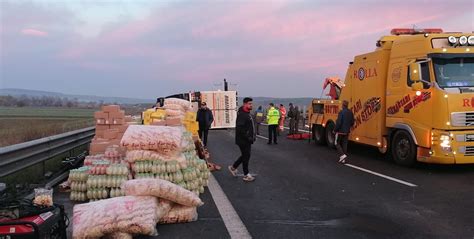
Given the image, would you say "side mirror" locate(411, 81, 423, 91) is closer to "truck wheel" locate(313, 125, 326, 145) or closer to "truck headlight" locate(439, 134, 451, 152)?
"truck headlight" locate(439, 134, 451, 152)

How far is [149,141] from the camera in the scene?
8445mm

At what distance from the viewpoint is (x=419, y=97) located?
38.2 ft

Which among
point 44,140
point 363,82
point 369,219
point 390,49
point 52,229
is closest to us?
point 52,229

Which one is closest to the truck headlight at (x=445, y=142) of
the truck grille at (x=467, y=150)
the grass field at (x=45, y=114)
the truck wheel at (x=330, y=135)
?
the truck grille at (x=467, y=150)

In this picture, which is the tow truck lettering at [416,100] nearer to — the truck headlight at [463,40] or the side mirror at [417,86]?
the side mirror at [417,86]

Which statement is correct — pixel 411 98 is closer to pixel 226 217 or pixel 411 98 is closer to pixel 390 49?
pixel 390 49

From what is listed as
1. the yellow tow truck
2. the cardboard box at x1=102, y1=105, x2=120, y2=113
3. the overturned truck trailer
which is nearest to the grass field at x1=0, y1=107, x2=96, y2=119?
the overturned truck trailer

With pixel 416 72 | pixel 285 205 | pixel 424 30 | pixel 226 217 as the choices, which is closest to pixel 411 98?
pixel 416 72

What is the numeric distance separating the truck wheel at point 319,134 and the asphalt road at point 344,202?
5141 mm

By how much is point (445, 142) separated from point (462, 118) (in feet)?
2.19

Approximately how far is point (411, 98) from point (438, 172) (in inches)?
75.9

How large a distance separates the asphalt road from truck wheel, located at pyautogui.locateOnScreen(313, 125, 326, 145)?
5.14 metres

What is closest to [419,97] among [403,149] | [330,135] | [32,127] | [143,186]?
[403,149]

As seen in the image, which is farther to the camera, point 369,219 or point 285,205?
point 285,205
